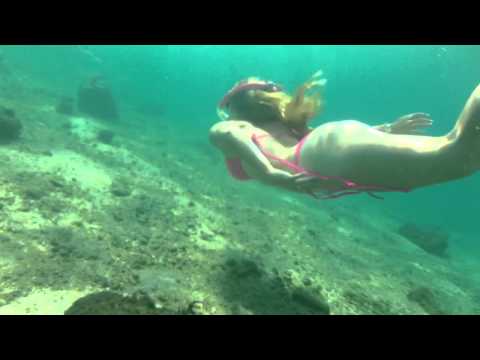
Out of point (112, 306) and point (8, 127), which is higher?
point (8, 127)

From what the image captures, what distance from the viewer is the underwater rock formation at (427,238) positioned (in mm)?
16073

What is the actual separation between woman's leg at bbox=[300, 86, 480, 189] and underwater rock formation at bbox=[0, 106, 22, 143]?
9.22 m

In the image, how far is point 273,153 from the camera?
4.04 m

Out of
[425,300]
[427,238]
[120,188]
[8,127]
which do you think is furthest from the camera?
[427,238]

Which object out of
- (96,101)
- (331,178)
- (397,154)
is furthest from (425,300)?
(96,101)

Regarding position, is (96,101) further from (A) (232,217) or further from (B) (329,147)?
(B) (329,147)

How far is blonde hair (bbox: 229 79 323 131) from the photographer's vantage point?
4.26 metres

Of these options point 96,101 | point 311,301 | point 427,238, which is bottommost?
point 427,238

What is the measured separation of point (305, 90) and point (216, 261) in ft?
10.3

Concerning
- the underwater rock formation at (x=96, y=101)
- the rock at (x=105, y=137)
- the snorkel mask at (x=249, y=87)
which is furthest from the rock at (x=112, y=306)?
the underwater rock formation at (x=96, y=101)

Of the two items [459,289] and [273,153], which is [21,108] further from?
[459,289]

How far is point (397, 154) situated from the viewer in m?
3.01

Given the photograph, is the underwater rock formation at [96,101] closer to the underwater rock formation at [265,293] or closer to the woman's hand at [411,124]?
the underwater rock formation at [265,293]

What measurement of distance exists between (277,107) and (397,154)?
6.39ft
